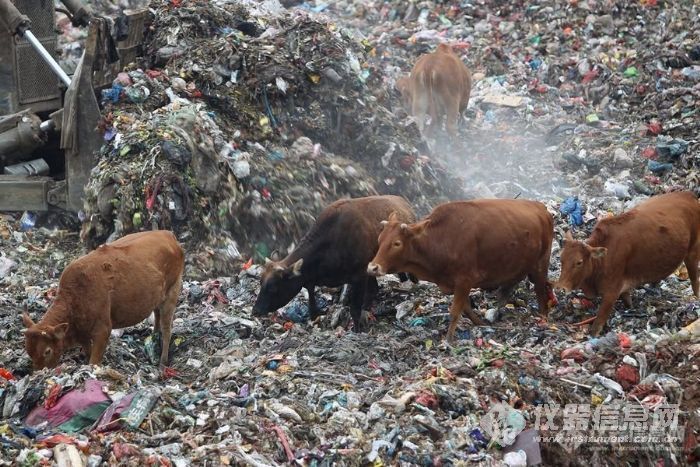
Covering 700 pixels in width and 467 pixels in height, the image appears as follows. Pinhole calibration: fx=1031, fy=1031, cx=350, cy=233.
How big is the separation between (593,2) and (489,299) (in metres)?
11.6

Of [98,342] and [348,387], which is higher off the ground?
[98,342]

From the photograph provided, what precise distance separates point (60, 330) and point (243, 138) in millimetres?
5318

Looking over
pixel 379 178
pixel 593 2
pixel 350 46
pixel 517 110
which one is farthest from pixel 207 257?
pixel 593 2

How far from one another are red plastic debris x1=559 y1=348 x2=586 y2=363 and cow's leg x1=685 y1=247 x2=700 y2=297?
2.44 m

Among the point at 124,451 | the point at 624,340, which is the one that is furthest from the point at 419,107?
the point at 124,451

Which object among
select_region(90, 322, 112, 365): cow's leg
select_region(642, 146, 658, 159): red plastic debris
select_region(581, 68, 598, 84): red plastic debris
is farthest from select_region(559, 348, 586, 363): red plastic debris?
select_region(581, 68, 598, 84): red plastic debris

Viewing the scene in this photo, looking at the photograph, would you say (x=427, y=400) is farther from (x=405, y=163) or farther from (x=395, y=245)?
(x=405, y=163)

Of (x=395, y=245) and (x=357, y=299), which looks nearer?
(x=395, y=245)

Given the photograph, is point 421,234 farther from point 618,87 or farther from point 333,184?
point 618,87

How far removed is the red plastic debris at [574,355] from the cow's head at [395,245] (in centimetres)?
181

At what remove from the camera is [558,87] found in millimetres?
19422

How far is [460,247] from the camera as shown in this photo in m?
9.91

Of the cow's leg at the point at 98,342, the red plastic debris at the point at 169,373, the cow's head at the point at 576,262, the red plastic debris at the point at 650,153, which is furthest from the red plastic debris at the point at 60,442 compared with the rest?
the red plastic debris at the point at 650,153

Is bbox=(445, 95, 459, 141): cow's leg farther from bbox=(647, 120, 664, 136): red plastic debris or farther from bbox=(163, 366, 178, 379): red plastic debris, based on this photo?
bbox=(163, 366, 178, 379): red plastic debris
